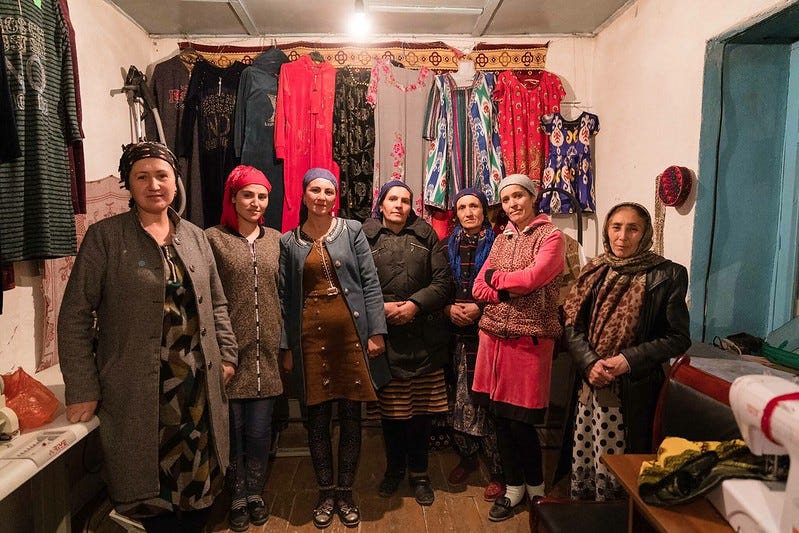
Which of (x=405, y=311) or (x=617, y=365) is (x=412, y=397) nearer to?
(x=405, y=311)

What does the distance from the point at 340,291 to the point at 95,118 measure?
5.46 feet

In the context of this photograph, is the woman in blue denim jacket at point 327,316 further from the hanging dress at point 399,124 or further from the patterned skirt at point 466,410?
the hanging dress at point 399,124

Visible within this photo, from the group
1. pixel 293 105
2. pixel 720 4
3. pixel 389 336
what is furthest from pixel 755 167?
pixel 293 105

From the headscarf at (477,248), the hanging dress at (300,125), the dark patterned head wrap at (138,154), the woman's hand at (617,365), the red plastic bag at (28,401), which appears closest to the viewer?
the red plastic bag at (28,401)

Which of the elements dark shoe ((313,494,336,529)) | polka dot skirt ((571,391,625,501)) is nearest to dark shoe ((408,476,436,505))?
dark shoe ((313,494,336,529))

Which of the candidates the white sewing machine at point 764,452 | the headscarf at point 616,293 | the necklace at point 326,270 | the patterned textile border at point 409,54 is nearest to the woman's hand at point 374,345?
the necklace at point 326,270

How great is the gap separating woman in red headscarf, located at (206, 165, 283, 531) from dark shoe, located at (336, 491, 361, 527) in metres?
0.34

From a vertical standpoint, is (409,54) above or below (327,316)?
above

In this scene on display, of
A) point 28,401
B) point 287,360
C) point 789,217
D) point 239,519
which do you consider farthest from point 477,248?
point 28,401

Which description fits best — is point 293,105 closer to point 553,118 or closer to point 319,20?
point 319,20

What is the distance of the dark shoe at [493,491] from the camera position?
2.37 m

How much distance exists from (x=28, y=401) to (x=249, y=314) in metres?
0.79

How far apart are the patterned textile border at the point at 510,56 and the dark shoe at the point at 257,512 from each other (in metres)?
2.81

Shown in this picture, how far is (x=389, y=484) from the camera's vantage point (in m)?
2.44
